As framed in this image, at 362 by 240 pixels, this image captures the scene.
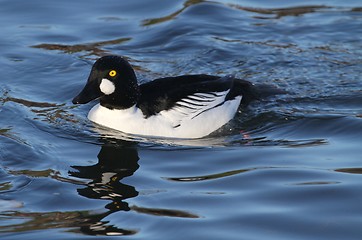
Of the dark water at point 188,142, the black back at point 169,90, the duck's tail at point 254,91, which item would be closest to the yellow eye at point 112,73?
the black back at point 169,90

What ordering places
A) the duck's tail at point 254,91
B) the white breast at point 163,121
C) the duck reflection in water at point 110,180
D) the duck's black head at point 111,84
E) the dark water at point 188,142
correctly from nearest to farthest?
the duck reflection in water at point 110,180
the dark water at point 188,142
the duck's black head at point 111,84
the white breast at point 163,121
the duck's tail at point 254,91

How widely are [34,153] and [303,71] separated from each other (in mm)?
4496

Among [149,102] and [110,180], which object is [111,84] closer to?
[149,102]

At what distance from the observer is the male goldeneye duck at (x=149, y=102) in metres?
10.0

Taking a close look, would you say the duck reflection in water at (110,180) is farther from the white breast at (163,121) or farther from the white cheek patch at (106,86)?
the white cheek patch at (106,86)

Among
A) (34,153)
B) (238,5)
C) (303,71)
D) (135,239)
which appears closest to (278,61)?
(303,71)

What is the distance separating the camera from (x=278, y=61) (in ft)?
41.2

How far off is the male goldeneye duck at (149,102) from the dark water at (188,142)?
0.61ft

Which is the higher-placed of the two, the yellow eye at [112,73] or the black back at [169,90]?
the yellow eye at [112,73]

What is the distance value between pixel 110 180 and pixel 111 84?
5.69 ft

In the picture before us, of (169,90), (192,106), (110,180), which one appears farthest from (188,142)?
(110,180)

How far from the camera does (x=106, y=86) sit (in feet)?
33.0

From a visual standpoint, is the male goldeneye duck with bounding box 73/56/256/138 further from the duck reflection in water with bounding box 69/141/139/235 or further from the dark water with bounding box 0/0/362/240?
the duck reflection in water with bounding box 69/141/139/235

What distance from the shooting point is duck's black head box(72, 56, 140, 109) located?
393 inches
